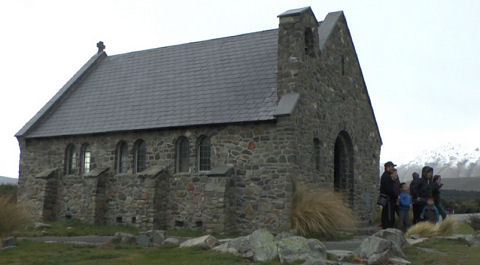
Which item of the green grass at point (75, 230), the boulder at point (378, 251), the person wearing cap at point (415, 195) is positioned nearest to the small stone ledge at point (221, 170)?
the green grass at point (75, 230)

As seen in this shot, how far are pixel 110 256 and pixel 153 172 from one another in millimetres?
8985

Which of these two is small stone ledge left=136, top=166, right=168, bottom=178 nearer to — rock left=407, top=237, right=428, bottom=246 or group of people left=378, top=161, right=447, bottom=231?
group of people left=378, top=161, right=447, bottom=231

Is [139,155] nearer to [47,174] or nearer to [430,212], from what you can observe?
[47,174]

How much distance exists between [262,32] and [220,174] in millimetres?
7864

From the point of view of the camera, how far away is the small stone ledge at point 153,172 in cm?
2017

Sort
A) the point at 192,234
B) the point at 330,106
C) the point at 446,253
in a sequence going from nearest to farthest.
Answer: the point at 446,253
the point at 192,234
the point at 330,106

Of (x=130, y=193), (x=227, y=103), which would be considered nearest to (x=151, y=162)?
(x=130, y=193)

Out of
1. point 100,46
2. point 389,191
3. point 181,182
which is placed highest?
point 100,46

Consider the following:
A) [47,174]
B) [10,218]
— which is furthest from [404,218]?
[47,174]

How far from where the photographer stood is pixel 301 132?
18.1 meters

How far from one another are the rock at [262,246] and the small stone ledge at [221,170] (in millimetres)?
7026

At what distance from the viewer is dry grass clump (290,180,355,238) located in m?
15.8

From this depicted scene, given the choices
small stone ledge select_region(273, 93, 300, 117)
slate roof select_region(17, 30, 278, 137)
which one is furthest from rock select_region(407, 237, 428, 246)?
slate roof select_region(17, 30, 278, 137)

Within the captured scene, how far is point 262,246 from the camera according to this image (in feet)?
35.8
